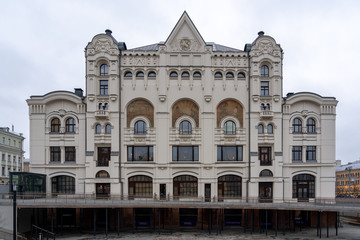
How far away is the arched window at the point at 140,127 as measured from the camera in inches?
1258

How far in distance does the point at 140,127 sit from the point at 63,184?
11.5 metres

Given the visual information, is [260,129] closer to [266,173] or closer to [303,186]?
[266,173]

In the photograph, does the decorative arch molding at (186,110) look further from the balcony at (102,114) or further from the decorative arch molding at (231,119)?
the balcony at (102,114)

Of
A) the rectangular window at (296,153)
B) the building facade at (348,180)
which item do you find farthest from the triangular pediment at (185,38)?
the building facade at (348,180)

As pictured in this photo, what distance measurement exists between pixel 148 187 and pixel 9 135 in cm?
4349

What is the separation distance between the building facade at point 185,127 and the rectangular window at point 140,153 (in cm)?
12

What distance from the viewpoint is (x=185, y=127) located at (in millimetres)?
32031

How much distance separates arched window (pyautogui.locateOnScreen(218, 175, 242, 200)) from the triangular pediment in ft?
51.3

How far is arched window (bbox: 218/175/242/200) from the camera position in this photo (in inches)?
1243

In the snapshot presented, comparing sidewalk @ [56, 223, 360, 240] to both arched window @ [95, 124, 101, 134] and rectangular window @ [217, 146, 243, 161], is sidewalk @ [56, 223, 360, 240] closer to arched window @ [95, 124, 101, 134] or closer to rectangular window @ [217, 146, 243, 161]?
rectangular window @ [217, 146, 243, 161]

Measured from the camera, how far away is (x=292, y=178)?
3184 centimetres

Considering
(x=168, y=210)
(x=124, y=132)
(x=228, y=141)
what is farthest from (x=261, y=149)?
(x=124, y=132)

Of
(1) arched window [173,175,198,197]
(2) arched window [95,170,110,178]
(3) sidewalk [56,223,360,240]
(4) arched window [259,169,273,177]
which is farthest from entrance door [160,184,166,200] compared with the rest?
(4) arched window [259,169,273,177]

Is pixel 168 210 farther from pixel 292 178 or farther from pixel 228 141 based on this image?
pixel 292 178
